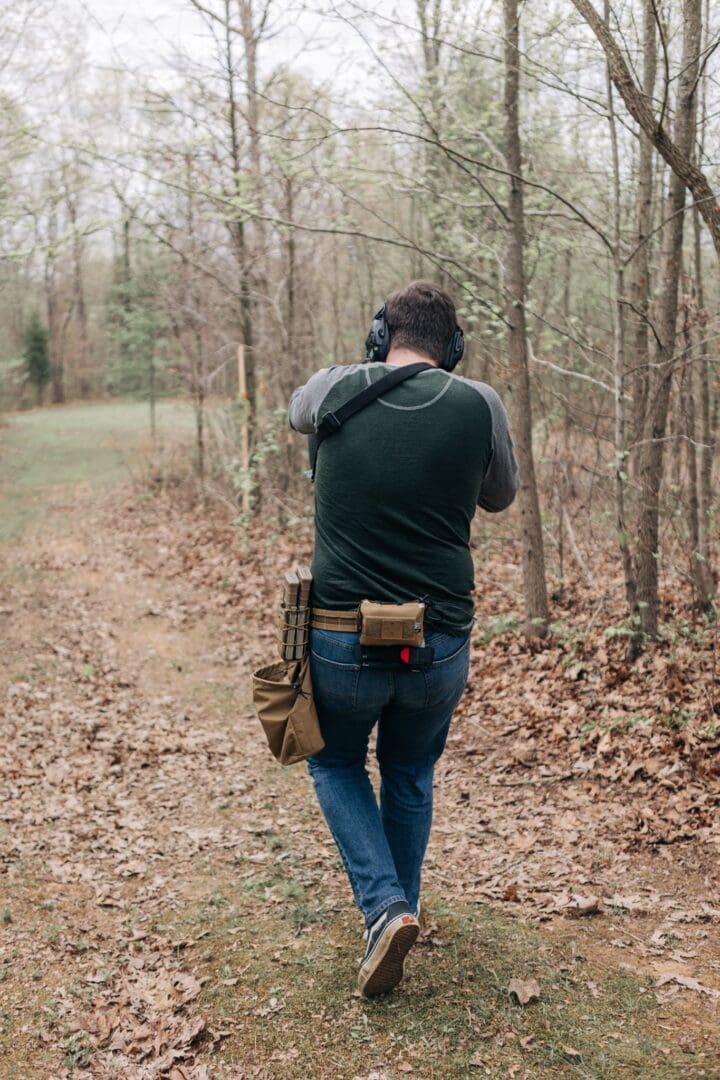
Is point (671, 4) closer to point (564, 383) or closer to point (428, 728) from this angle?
point (564, 383)

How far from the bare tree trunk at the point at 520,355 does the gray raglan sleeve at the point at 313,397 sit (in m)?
4.64

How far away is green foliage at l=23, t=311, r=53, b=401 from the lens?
38.7 m

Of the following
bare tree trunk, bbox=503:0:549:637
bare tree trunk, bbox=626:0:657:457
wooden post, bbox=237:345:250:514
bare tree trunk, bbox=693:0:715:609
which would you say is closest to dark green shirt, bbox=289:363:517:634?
bare tree trunk, bbox=693:0:715:609

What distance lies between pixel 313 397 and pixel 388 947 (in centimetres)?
180

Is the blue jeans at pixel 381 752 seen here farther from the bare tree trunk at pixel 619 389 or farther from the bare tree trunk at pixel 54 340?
the bare tree trunk at pixel 54 340

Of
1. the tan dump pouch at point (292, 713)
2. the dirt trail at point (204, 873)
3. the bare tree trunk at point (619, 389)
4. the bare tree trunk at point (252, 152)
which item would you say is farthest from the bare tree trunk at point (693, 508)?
the bare tree trunk at point (252, 152)

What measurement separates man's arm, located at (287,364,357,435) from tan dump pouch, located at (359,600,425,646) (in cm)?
63

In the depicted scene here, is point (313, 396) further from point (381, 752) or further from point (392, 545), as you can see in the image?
point (381, 752)

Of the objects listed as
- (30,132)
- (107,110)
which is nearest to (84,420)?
(107,110)

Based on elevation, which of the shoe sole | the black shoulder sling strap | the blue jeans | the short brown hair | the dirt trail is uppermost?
the short brown hair

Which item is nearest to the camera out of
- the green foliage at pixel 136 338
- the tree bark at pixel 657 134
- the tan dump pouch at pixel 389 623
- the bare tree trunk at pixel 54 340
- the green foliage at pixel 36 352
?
the tan dump pouch at pixel 389 623

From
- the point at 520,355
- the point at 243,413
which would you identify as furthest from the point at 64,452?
the point at 520,355

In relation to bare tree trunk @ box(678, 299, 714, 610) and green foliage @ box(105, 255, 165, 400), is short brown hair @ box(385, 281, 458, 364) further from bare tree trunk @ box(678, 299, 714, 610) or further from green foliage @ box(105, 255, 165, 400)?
green foliage @ box(105, 255, 165, 400)

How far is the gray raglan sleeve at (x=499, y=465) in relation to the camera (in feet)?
9.39
